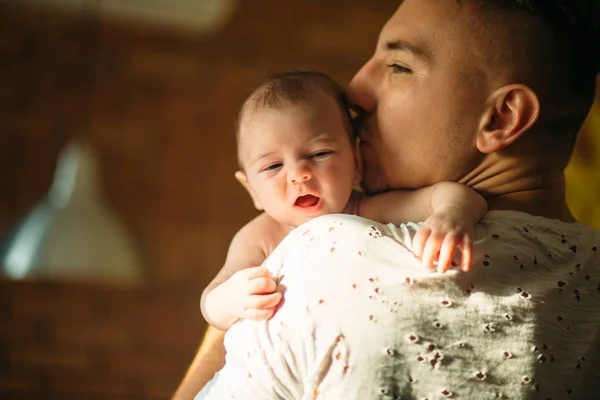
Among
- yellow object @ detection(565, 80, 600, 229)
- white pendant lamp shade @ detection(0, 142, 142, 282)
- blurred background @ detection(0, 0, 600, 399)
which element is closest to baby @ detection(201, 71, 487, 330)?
yellow object @ detection(565, 80, 600, 229)

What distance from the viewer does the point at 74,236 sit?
2.00 metres

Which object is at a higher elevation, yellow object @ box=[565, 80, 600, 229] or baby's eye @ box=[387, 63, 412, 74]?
yellow object @ box=[565, 80, 600, 229]

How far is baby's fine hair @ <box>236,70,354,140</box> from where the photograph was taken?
0.97 metres

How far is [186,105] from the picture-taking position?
2965mm

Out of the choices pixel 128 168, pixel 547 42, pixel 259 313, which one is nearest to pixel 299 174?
pixel 259 313

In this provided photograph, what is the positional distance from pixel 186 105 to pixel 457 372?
2.43m

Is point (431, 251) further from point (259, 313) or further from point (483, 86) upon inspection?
point (483, 86)

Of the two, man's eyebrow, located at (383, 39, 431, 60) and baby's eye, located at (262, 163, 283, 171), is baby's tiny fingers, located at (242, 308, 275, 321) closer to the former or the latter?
baby's eye, located at (262, 163, 283, 171)

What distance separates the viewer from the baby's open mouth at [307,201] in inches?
37.0

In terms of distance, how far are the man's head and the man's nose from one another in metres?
0.13

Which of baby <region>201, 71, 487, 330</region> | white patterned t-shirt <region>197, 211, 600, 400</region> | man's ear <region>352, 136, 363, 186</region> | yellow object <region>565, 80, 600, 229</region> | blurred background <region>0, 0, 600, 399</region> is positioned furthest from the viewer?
blurred background <region>0, 0, 600, 399</region>

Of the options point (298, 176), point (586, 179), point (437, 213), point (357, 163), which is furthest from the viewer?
point (586, 179)

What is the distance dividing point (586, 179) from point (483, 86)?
2.60ft

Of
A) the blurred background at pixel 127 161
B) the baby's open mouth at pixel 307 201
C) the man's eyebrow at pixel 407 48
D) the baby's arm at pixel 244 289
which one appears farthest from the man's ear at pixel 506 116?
the blurred background at pixel 127 161
